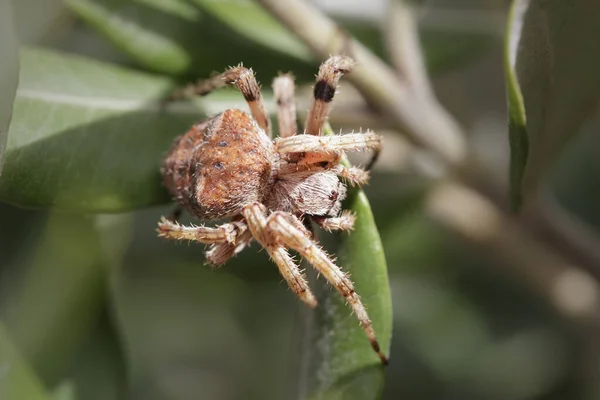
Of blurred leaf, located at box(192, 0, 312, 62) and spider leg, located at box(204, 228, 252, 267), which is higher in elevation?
blurred leaf, located at box(192, 0, 312, 62)

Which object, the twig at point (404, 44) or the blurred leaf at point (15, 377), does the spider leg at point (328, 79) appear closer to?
the twig at point (404, 44)

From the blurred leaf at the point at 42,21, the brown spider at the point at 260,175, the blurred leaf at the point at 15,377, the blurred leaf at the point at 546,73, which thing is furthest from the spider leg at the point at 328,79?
the blurred leaf at the point at 15,377

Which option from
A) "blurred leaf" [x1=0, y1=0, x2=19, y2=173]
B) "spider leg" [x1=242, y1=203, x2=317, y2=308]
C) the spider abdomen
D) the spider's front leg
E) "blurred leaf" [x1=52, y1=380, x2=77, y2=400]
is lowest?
"blurred leaf" [x1=52, y1=380, x2=77, y2=400]

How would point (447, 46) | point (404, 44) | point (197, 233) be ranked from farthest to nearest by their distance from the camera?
point (447, 46)
point (404, 44)
point (197, 233)

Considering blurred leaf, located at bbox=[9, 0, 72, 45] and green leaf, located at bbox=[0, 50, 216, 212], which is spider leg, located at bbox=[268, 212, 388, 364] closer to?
green leaf, located at bbox=[0, 50, 216, 212]

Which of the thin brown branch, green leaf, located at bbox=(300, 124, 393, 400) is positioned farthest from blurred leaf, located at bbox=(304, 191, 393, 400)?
the thin brown branch

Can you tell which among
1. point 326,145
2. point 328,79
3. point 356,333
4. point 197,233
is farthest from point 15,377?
point 328,79

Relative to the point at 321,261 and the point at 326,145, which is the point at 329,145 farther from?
the point at 321,261
